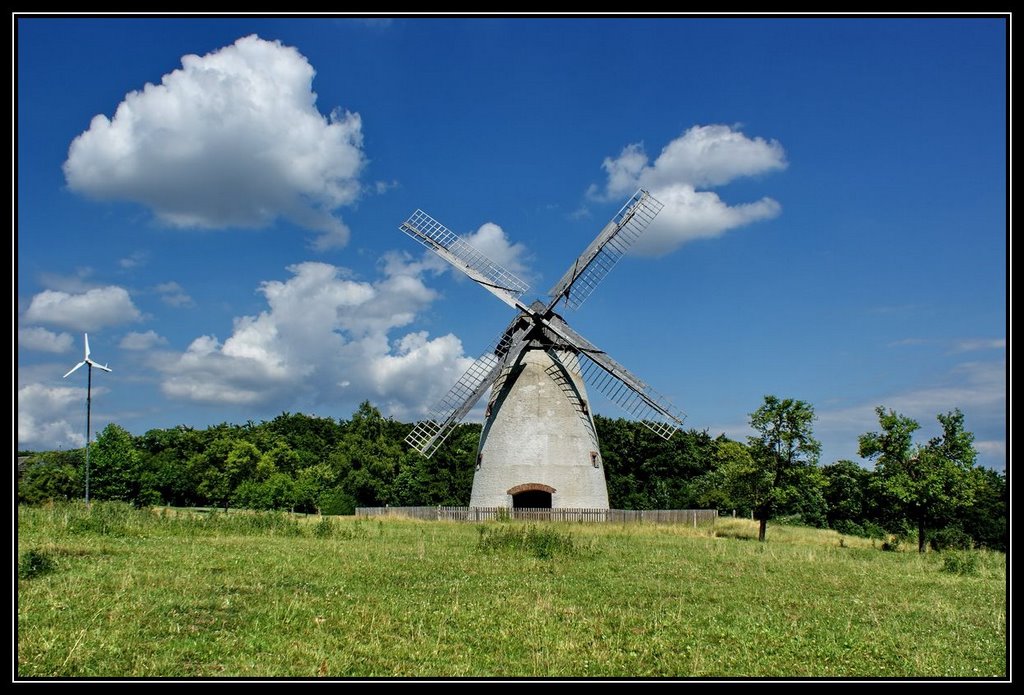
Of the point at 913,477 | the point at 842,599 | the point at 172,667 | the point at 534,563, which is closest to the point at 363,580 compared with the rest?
the point at 534,563

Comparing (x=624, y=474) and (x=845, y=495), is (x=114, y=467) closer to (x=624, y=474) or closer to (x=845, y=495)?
(x=624, y=474)

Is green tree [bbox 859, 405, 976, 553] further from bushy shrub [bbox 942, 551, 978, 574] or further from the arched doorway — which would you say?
the arched doorway

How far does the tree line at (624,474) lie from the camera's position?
103 ft

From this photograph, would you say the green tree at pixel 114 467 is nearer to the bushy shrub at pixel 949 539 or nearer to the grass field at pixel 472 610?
the grass field at pixel 472 610

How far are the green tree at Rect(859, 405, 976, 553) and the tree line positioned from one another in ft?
0.17

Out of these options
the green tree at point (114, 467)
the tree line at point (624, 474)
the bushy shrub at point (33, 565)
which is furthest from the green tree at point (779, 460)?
the green tree at point (114, 467)

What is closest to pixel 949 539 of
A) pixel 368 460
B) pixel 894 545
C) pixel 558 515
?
pixel 894 545

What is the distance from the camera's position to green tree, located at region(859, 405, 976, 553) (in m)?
30.3

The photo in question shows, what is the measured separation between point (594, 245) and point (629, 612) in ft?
87.6

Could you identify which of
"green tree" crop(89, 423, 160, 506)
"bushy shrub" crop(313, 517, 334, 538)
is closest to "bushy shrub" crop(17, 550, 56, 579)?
"bushy shrub" crop(313, 517, 334, 538)

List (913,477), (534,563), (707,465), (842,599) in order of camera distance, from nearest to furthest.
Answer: (842,599) < (534,563) < (913,477) < (707,465)

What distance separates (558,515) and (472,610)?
73.1ft

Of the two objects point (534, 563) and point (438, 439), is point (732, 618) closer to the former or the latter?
point (534, 563)

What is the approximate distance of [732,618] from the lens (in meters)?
13.2
